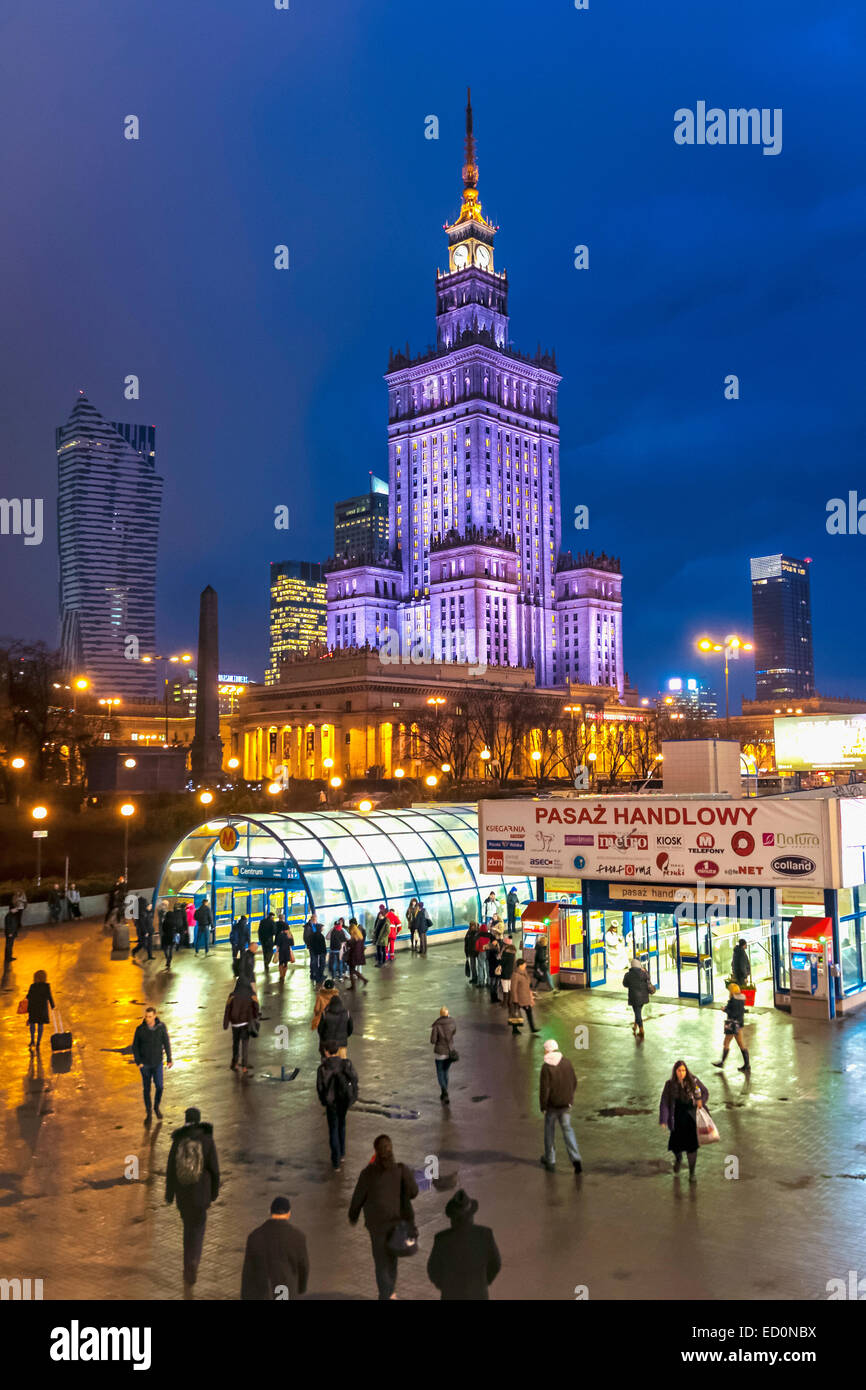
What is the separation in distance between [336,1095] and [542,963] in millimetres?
12759

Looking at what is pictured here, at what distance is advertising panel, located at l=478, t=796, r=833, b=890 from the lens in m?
22.5

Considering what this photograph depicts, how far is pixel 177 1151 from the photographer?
10.4m

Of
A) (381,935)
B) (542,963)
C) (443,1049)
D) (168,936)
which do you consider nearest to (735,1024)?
(443,1049)

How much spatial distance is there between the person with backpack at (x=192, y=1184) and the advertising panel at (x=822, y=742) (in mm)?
38063

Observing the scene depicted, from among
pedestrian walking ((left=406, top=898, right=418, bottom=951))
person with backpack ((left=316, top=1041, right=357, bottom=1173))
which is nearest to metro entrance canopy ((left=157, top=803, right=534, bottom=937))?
pedestrian walking ((left=406, top=898, right=418, bottom=951))

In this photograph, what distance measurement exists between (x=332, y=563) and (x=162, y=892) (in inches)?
5748

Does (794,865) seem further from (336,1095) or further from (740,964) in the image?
(336,1095)

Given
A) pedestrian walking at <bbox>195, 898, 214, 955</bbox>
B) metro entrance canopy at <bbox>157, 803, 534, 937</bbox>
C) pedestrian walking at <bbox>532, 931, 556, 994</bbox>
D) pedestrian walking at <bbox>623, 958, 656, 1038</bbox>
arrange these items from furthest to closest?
pedestrian walking at <bbox>195, 898, 214, 955</bbox> → metro entrance canopy at <bbox>157, 803, 534, 937</bbox> → pedestrian walking at <bbox>532, 931, 556, 994</bbox> → pedestrian walking at <bbox>623, 958, 656, 1038</bbox>

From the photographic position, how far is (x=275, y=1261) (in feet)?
27.3

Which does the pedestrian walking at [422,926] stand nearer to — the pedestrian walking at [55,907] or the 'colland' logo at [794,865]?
the 'colland' logo at [794,865]

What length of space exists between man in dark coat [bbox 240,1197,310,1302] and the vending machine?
1651cm

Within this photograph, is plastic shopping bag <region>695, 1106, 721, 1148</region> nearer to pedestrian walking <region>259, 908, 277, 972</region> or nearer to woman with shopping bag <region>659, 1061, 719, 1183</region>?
woman with shopping bag <region>659, 1061, 719, 1183</region>

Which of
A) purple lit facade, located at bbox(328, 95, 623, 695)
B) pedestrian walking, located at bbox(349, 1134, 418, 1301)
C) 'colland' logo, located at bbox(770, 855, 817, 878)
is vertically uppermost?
purple lit facade, located at bbox(328, 95, 623, 695)
